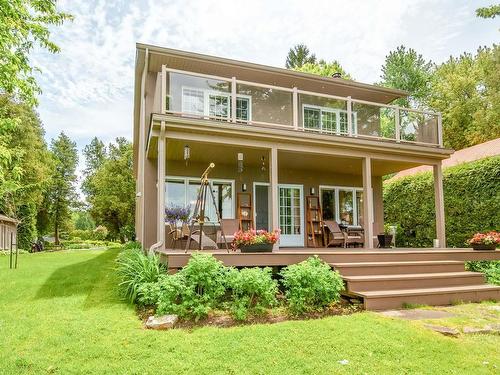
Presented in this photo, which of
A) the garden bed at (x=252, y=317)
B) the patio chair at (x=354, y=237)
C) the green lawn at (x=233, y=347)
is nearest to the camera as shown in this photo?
the green lawn at (x=233, y=347)

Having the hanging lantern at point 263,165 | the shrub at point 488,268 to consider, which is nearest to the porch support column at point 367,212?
the shrub at point 488,268

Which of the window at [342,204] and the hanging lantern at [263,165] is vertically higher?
the hanging lantern at [263,165]

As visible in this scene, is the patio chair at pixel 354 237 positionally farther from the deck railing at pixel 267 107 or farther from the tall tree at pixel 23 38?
the tall tree at pixel 23 38

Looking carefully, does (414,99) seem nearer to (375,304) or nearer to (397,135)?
(397,135)

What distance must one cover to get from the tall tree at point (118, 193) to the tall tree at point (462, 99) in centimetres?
2465

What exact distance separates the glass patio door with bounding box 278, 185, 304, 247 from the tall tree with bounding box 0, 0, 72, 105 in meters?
7.55

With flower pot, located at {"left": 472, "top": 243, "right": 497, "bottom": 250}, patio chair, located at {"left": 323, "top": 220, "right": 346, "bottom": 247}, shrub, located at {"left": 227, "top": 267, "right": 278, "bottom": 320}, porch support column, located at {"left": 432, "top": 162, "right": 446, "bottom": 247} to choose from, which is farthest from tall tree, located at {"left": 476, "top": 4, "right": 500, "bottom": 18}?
shrub, located at {"left": 227, "top": 267, "right": 278, "bottom": 320}

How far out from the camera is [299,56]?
35.1m

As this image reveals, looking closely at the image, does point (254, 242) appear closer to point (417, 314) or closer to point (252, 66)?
point (417, 314)

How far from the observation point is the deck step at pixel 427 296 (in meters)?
6.38

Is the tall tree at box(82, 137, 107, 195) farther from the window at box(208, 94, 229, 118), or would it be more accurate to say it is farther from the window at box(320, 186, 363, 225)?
the window at box(208, 94, 229, 118)

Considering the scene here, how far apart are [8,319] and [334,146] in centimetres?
778

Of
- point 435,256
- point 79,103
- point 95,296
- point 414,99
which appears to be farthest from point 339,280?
point 79,103

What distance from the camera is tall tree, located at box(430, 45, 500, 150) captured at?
84.9 ft
